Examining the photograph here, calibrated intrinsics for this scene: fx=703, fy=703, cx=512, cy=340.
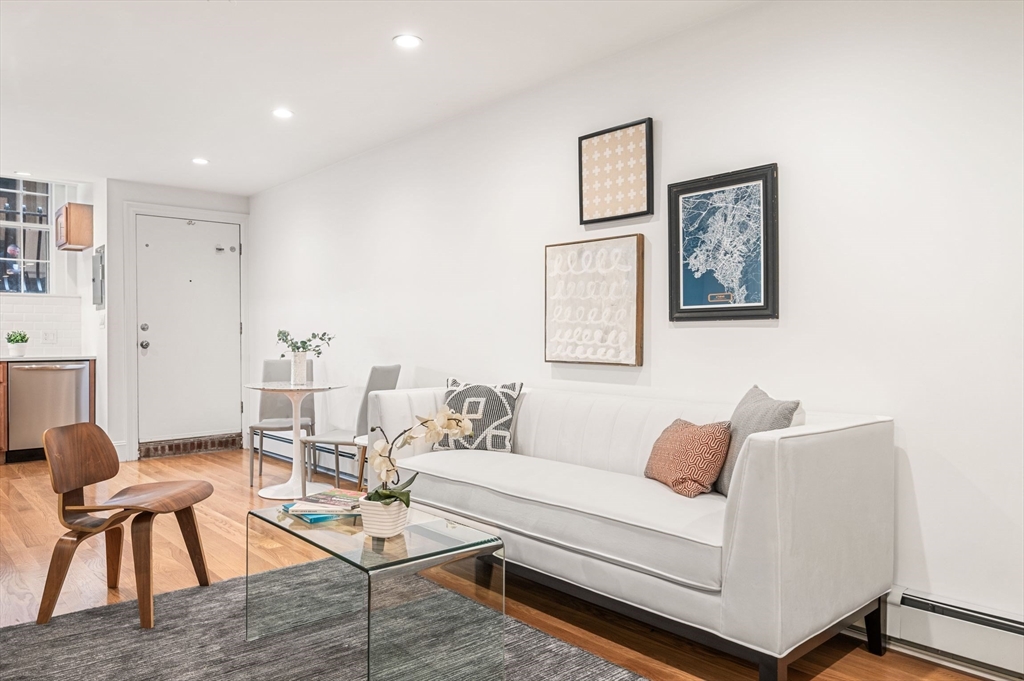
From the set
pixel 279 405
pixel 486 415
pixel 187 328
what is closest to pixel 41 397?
pixel 187 328

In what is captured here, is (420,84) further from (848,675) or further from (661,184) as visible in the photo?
(848,675)

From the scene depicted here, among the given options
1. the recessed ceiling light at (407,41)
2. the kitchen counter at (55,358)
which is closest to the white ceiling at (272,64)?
the recessed ceiling light at (407,41)

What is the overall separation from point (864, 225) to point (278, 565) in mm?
2538

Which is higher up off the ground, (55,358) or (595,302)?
(595,302)

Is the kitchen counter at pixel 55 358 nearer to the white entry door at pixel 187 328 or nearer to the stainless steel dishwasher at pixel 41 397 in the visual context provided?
the stainless steel dishwasher at pixel 41 397

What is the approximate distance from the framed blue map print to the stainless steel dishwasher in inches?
231

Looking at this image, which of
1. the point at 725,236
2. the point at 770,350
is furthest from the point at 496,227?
the point at 770,350

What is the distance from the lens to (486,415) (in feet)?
12.0

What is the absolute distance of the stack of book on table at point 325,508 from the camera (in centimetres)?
245

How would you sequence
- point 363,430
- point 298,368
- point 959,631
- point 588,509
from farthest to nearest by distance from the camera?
point 298,368
point 363,430
point 588,509
point 959,631

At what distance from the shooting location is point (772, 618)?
1982 mm

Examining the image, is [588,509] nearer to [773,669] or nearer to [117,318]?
[773,669]

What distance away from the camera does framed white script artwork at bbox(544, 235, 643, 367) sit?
343cm

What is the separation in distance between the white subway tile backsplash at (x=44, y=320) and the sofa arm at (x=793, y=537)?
7.20 m
